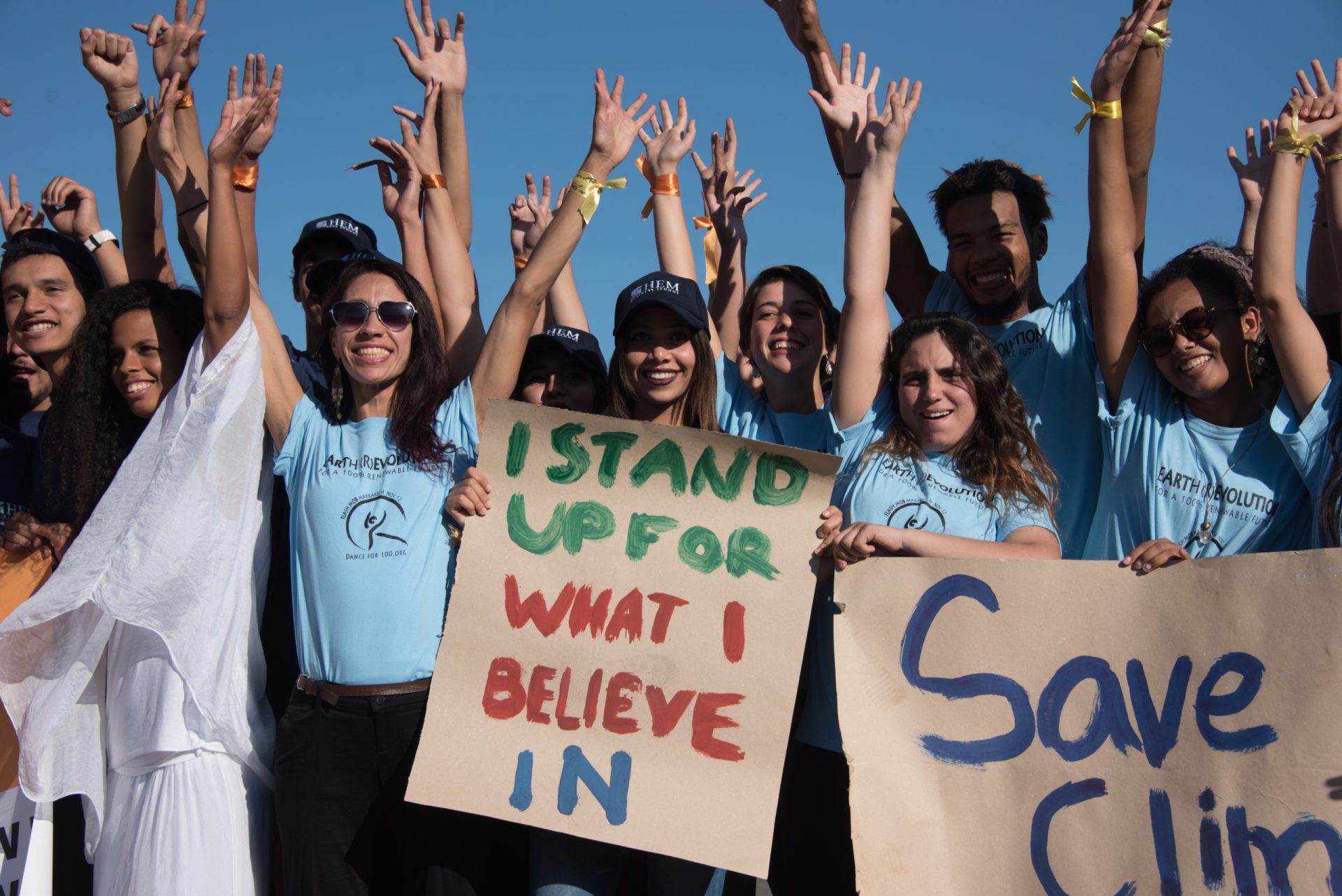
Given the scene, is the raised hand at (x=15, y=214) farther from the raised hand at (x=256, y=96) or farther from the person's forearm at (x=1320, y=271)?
the person's forearm at (x=1320, y=271)

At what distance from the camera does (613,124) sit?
4.11m

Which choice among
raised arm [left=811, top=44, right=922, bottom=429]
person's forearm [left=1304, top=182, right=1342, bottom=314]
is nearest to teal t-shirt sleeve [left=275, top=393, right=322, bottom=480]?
raised arm [left=811, top=44, right=922, bottom=429]

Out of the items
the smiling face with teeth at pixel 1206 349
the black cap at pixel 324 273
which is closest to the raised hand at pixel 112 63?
the black cap at pixel 324 273

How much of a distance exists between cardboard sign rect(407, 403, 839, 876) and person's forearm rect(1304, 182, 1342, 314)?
278 cm

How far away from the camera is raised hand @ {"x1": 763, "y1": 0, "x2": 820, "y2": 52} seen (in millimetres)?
4977

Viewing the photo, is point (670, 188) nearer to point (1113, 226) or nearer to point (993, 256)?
point (993, 256)

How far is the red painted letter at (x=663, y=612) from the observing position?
11.0 feet

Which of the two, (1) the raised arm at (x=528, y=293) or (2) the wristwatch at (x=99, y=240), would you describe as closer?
(1) the raised arm at (x=528, y=293)

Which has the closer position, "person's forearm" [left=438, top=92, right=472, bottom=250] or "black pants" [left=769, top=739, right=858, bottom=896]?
"black pants" [left=769, top=739, right=858, bottom=896]

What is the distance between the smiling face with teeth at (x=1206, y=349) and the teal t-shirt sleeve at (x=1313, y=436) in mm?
246

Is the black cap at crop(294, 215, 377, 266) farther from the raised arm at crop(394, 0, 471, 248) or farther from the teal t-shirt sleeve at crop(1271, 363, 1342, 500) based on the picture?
the teal t-shirt sleeve at crop(1271, 363, 1342, 500)

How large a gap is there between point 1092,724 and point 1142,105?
234cm

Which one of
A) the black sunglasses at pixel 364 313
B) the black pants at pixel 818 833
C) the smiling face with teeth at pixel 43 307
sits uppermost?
the smiling face with teeth at pixel 43 307

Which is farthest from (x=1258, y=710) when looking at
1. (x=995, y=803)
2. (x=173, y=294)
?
(x=173, y=294)
